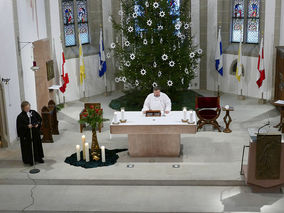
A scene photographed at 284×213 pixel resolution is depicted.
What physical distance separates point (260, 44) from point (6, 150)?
31.5 feet

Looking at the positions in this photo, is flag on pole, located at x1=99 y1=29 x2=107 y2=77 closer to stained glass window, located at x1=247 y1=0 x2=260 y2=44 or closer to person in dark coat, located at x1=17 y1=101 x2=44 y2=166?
stained glass window, located at x1=247 y1=0 x2=260 y2=44

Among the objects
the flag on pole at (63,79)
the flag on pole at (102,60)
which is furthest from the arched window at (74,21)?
the flag on pole at (63,79)

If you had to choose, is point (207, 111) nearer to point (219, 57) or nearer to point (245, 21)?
point (219, 57)

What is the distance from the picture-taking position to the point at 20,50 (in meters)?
12.8

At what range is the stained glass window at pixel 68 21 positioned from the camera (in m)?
17.5

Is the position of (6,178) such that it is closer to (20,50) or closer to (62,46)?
(20,50)

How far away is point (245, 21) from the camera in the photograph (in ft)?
57.7

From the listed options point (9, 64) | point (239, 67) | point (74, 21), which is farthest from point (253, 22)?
point (9, 64)

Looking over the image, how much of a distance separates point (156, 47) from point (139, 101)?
2.18 m

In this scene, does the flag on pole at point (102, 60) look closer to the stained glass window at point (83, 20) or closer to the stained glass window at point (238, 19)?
the stained glass window at point (83, 20)

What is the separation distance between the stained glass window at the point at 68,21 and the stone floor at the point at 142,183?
6.25 m

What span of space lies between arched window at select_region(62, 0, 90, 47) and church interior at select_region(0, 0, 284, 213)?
41 mm

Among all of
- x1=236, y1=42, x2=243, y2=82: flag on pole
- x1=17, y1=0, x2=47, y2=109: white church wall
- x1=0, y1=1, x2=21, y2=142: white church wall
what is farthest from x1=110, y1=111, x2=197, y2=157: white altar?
x1=236, y1=42, x2=243, y2=82: flag on pole

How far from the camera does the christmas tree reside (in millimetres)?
15148
